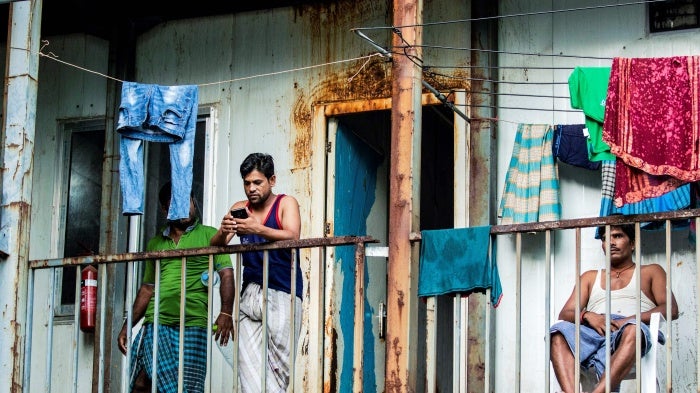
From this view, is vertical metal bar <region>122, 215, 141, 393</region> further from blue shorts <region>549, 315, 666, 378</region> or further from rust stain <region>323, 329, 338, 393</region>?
blue shorts <region>549, 315, 666, 378</region>

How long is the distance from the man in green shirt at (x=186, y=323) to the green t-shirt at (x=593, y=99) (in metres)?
2.62

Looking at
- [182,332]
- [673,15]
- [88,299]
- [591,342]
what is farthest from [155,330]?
[673,15]

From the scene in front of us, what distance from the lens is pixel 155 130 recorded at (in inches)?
352

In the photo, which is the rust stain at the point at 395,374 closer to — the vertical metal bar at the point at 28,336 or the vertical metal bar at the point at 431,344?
the vertical metal bar at the point at 431,344

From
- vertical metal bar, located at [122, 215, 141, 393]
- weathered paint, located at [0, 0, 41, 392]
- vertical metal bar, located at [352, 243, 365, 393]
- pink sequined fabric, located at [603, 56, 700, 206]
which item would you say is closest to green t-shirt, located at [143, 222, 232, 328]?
vertical metal bar, located at [122, 215, 141, 393]

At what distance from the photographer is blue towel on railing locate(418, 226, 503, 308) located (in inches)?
303

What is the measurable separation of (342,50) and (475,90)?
1263mm

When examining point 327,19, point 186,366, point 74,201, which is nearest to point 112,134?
point 74,201

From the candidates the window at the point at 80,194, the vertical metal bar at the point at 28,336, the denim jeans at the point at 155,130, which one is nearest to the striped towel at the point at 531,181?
the denim jeans at the point at 155,130

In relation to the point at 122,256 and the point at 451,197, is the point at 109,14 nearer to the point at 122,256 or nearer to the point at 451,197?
the point at 122,256

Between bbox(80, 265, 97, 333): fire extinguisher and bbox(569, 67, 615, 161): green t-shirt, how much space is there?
14.2ft

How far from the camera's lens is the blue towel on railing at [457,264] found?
7699mm

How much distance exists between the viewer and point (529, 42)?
9.48 m

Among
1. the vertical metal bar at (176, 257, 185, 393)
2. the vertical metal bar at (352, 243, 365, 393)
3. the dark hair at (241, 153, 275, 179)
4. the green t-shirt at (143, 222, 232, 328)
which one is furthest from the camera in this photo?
the green t-shirt at (143, 222, 232, 328)
